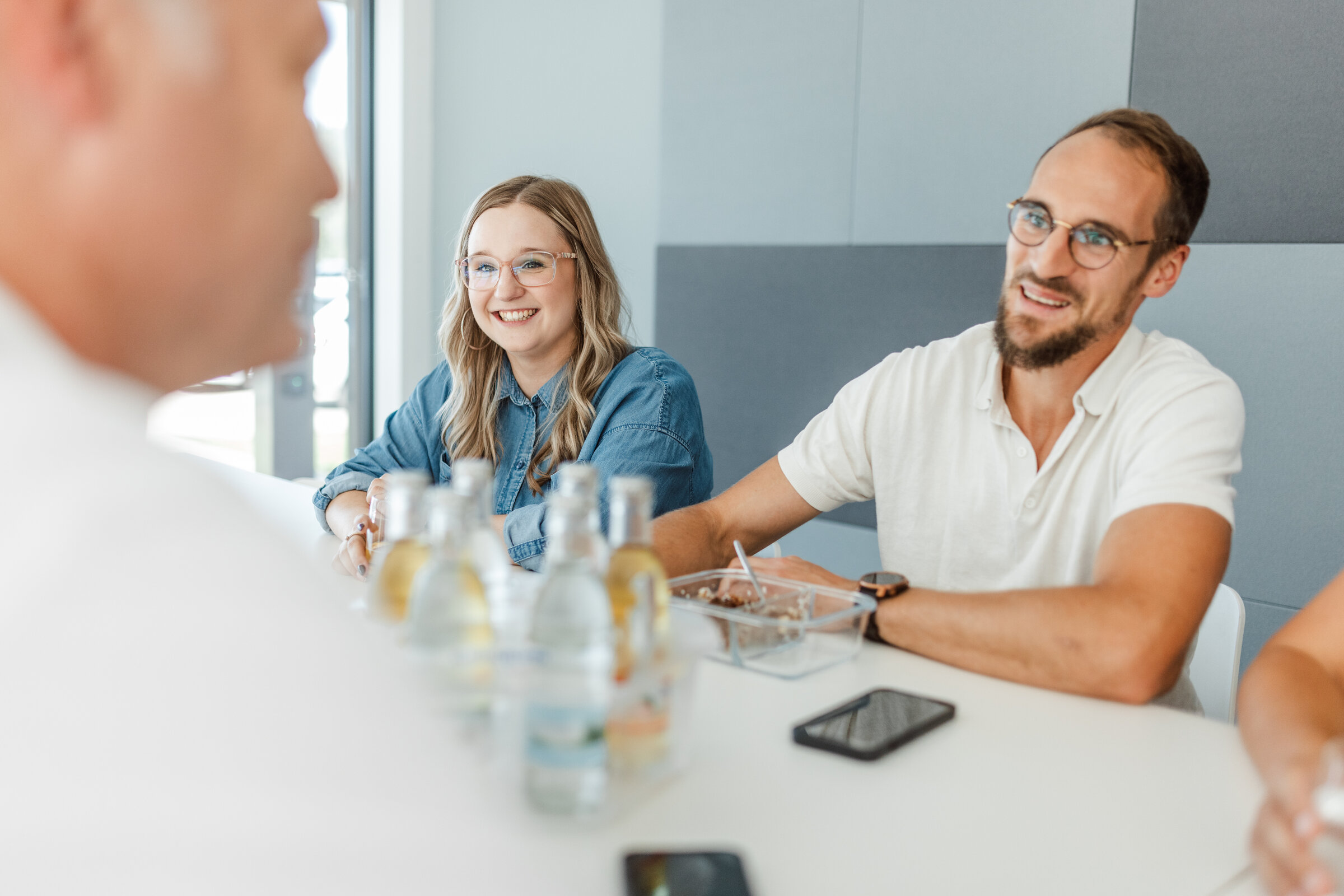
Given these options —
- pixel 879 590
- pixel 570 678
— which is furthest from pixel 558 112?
pixel 570 678

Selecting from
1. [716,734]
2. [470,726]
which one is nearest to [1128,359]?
[716,734]

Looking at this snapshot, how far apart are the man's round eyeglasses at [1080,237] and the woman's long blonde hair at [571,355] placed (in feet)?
2.84

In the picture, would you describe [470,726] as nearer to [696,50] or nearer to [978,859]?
[978,859]

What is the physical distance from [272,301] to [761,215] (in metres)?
2.81

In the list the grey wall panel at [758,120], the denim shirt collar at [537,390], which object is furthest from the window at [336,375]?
the denim shirt collar at [537,390]

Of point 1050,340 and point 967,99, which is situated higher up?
point 967,99

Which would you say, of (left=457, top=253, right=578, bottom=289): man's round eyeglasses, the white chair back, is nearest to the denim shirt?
(left=457, top=253, right=578, bottom=289): man's round eyeglasses

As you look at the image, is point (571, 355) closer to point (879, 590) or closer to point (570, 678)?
point (879, 590)

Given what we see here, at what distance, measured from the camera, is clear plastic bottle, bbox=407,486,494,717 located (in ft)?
2.46

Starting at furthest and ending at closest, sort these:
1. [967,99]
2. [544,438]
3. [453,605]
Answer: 1. [967,99]
2. [544,438]
3. [453,605]

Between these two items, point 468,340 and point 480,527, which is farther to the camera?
point 468,340

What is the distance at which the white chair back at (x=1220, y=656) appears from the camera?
1.56 metres

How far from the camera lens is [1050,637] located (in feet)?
4.09

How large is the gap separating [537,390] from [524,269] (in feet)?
0.84
